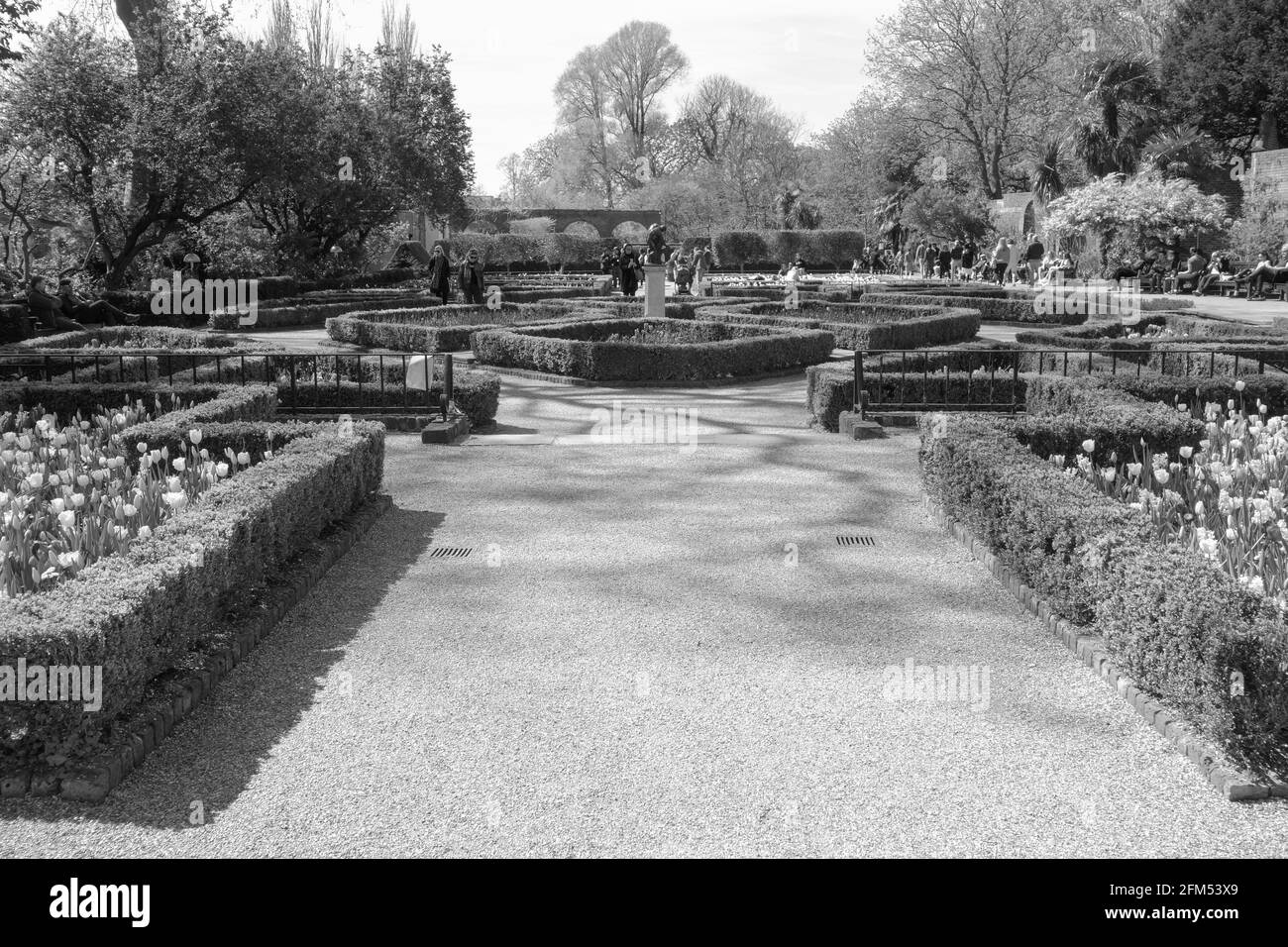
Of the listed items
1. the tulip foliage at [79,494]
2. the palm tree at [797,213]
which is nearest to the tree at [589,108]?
the palm tree at [797,213]

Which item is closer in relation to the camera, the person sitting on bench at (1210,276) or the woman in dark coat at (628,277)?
the woman in dark coat at (628,277)

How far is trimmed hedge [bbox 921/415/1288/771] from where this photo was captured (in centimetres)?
412

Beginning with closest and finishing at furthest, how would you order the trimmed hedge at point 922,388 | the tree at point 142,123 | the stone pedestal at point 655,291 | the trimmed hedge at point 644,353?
the trimmed hedge at point 922,388 < the trimmed hedge at point 644,353 < the stone pedestal at point 655,291 < the tree at point 142,123

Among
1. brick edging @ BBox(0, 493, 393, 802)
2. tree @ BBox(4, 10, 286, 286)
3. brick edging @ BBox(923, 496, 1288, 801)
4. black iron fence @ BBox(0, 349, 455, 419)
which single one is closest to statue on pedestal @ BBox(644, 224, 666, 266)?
black iron fence @ BBox(0, 349, 455, 419)

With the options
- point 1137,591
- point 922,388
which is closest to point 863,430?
point 922,388

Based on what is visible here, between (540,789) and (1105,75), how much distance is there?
42.9 meters

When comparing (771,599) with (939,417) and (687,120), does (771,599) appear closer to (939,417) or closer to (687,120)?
(939,417)

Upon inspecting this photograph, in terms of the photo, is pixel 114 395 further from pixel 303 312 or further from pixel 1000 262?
pixel 1000 262

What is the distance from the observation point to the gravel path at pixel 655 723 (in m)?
3.73

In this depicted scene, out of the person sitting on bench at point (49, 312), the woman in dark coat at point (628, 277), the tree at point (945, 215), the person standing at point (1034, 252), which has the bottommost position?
the person sitting on bench at point (49, 312)

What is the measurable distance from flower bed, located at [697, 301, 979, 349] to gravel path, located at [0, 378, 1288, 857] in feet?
38.1

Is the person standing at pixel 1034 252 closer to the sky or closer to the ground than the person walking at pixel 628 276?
closer to the sky

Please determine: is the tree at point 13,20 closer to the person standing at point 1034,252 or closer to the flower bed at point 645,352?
the flower bed at point 645,352

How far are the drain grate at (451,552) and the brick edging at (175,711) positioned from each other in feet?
1.78
